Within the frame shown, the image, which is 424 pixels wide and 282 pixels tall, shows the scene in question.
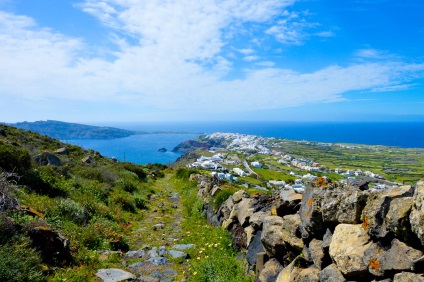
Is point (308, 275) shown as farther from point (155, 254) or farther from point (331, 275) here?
point (155, 254)

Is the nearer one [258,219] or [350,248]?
[350,248]

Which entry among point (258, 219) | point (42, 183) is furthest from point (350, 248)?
point (42, 183)

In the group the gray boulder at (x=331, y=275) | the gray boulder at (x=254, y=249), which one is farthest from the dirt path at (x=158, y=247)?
the gray boulder at (x=331, y=275)

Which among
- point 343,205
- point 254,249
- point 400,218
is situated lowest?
point 254,249

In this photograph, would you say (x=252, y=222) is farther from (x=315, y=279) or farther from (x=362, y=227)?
(x=362, y=227)

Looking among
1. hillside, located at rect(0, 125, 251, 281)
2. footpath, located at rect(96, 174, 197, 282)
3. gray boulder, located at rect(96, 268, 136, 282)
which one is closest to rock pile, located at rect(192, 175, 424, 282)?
hillside, located at rect(0, 125, 251, 281)

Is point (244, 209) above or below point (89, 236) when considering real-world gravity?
above

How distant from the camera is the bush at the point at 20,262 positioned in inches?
209

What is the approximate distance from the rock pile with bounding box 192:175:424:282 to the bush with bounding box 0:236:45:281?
5514mm

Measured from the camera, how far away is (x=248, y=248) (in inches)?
328

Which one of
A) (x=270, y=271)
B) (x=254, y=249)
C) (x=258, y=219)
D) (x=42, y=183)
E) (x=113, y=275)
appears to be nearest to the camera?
(x=270, y=271)

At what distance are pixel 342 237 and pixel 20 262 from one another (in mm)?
6764

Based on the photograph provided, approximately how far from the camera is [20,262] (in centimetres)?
567

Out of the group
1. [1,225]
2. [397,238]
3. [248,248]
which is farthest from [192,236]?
[397,238]
